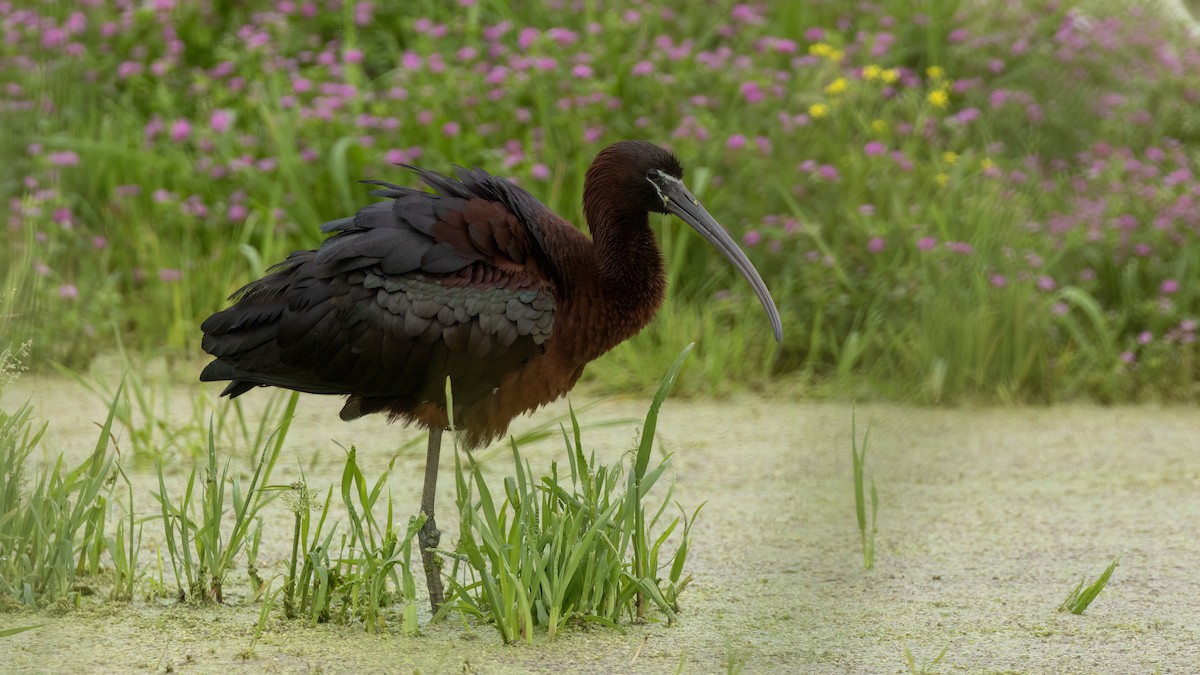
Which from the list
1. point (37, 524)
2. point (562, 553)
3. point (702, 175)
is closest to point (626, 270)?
point (562, 553)

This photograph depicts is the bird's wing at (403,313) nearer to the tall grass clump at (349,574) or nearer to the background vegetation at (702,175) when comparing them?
the tall grass clump at (349,574)

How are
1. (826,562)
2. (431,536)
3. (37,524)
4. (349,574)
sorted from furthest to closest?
(431,536) < (349,574) < (37,524) < (826,562)

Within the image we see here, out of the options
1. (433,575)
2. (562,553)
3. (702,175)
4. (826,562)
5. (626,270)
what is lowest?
(433,575)

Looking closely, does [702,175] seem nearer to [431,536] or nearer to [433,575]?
[431,536]

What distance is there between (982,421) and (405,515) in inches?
85.7

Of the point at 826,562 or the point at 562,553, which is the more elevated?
the point at 826,562

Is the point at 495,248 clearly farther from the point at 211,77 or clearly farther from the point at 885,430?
the point at 211,77

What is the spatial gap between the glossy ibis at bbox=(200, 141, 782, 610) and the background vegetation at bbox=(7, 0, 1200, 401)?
1413 millimetres

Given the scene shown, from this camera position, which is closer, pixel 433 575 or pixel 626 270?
pixel 433 575

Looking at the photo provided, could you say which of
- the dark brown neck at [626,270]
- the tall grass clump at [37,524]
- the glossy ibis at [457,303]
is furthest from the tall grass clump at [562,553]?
the tall grass clump at [37,524]

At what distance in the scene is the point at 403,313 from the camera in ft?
9.94

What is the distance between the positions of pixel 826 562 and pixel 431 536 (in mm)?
1186

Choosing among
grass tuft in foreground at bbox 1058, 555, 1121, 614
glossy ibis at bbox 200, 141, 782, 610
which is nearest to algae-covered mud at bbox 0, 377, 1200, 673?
grass tuft in foreground at bbox 1058, 555, 1121, 614

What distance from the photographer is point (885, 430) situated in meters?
0.87
